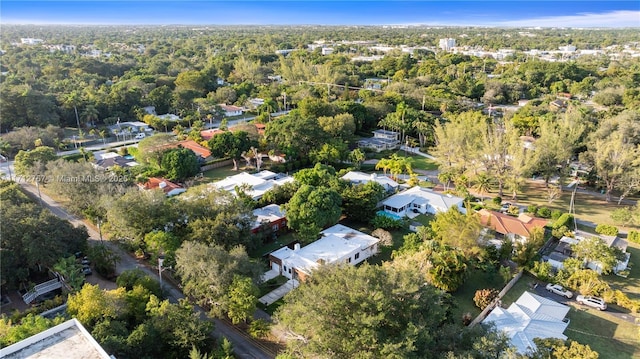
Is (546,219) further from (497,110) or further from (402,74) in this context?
(402,74)

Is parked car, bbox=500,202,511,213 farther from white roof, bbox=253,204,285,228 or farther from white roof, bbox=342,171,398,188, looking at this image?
white roof, bbox=253,204,285,228

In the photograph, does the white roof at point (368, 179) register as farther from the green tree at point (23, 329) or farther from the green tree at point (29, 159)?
the green tree at point (29, 159)

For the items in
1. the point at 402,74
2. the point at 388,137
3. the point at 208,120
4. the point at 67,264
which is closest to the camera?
the point at 67,264

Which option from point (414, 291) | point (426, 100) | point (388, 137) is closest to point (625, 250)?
point (414, 291)

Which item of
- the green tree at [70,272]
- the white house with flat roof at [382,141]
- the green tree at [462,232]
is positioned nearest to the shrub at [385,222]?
the green tree at [462,232]

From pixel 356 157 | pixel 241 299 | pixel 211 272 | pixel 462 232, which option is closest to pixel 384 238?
pixel 462 232
